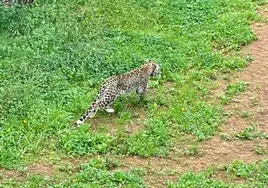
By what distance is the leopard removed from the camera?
10.8 m

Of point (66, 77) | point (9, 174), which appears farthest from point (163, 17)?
point (9, 174)

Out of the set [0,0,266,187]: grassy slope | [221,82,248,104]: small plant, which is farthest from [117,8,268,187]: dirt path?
[0,0,266,187]: grassy slope

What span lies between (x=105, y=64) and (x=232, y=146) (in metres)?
3.23

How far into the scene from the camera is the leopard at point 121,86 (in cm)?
1077

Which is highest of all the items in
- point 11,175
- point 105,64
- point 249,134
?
point 105,64

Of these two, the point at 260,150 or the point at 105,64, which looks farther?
the point at 105,64

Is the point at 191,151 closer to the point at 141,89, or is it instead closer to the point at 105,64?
the point at 141,89

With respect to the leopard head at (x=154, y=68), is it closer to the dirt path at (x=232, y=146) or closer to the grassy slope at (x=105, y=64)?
the grassy slope at (x=105, y=64)

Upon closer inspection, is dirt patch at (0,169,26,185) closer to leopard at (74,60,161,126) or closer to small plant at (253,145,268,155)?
leopard at (74,60,161,126)

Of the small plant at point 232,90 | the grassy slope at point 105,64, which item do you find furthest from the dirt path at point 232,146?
the grassy slope at point 105,64

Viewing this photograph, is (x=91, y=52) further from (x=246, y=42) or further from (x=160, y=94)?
(x=246, y=42)

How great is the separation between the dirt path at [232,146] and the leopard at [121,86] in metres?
1.39

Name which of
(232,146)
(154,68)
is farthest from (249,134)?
(154,68)

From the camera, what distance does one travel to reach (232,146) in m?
10.2
